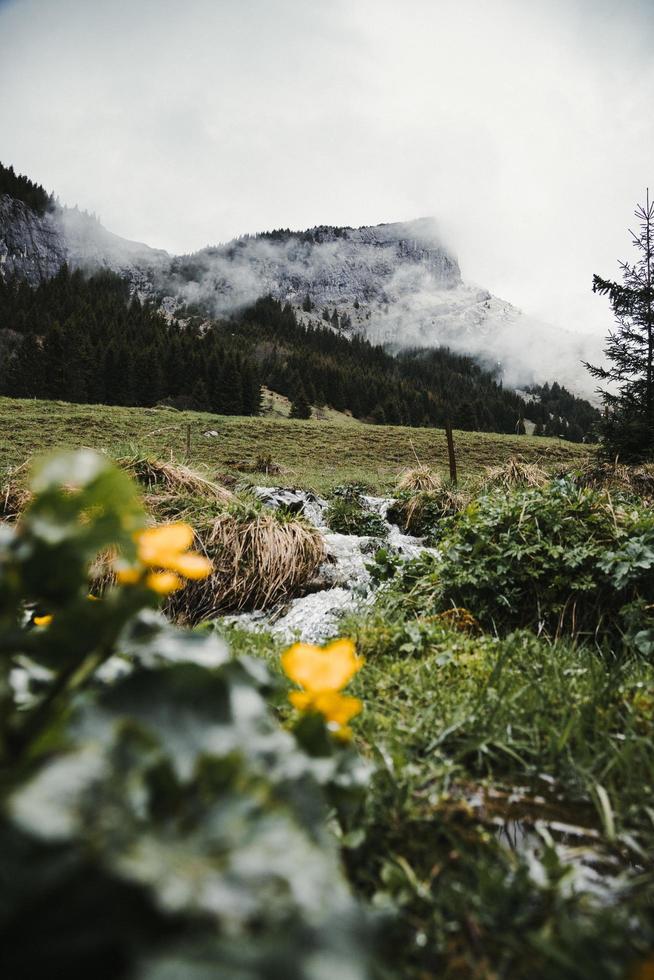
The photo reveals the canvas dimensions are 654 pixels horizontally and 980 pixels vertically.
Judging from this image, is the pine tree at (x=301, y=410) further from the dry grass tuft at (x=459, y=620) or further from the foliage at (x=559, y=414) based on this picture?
the dry grass tuft at (x=459, y=620)

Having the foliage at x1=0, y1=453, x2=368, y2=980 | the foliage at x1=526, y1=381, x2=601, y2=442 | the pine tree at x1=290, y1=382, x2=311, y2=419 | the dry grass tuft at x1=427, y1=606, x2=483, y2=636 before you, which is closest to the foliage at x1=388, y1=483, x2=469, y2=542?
the dry grass tuft at x1=427, y1=606, x2=483, y2=636

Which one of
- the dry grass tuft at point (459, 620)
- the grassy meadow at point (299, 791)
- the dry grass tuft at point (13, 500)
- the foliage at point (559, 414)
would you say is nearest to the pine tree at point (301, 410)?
the foliage at point (559, 414)

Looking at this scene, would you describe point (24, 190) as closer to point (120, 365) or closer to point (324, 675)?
point (120, 365)

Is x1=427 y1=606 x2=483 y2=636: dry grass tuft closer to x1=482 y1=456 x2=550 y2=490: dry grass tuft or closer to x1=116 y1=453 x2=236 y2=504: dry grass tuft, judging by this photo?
x1=116 y1=453 x2=236 y2=504: dry grass tuft

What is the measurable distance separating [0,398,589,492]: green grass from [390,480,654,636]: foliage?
11253mm

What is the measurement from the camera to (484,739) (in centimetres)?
170

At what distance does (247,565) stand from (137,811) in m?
4.83

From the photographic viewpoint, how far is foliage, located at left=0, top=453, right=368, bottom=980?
531 millimetres

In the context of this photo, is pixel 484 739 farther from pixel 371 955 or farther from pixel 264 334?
pixel 264 334

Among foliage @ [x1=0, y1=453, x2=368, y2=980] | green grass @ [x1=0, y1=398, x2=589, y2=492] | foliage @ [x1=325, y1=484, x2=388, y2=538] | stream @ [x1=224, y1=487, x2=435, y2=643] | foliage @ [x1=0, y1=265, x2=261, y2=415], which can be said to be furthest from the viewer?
foliage @ [x1=0, y1=265, x2=261, y2=415]

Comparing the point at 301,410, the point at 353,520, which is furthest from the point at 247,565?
the point at 301,410

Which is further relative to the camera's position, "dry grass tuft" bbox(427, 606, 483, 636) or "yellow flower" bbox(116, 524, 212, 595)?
"dry grass tuft" bbox(427, 606, 483, 636)

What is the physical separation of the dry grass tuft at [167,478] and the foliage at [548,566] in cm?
399

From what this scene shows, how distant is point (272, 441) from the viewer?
1045 inches
